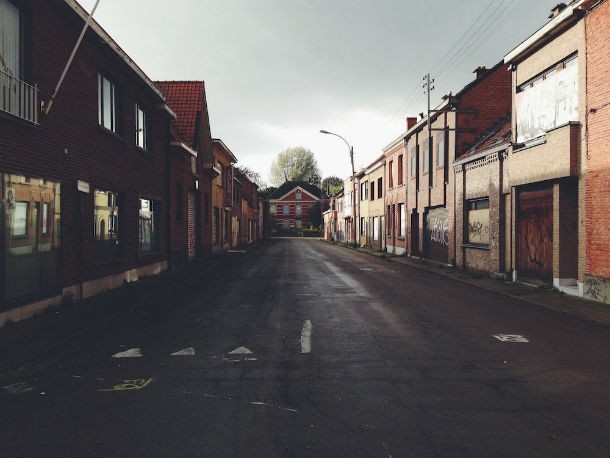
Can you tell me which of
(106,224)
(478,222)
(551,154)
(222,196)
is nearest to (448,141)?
(478,222)

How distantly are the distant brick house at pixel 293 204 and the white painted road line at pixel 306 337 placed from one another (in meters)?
89.8

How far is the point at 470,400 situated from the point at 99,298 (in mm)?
9137

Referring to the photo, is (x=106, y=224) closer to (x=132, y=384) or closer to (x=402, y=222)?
(x=132, y=384)

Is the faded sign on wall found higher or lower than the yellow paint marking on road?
higher

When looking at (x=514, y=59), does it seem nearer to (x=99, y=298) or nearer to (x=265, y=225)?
(x=99, y=298)

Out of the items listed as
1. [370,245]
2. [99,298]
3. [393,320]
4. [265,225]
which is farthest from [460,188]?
[265,225]

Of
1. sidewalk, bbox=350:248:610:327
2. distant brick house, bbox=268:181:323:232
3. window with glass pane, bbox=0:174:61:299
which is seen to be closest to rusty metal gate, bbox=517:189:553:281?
sidewalk, bbox=350:248:610:327

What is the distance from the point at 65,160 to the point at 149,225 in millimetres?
7216

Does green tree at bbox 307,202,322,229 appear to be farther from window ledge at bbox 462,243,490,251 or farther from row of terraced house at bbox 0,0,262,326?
window ledge at bbox 462,243,490,251

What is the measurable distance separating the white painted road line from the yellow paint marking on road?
210 centimetres

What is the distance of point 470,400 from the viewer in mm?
4648

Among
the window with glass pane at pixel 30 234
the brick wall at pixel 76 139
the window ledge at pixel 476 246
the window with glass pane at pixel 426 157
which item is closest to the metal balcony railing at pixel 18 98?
the brick wall at pixel 76 139

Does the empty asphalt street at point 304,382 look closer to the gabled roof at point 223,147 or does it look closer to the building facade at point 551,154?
the building facade at point 551,154

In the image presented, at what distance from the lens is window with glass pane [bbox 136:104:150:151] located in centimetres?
1606
